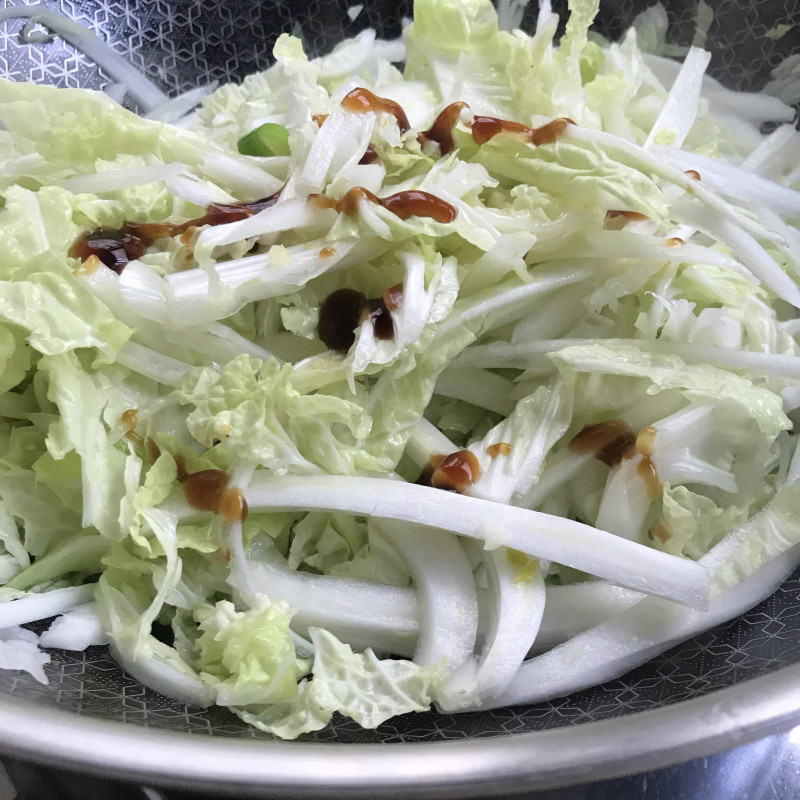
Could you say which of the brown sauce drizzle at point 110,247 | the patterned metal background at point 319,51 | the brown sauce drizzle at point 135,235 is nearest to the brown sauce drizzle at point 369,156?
the brown sauce drizzle at point 135,235

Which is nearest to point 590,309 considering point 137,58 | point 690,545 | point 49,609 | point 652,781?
point 690,545

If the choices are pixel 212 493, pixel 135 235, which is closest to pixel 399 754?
pixel 212 493

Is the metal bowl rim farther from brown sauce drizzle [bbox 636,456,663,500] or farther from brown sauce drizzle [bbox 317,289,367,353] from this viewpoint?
brown sauce drizzle [bbox 317,289,367,353]

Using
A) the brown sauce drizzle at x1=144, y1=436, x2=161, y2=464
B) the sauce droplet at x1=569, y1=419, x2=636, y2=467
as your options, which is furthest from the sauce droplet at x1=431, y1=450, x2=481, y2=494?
the brown sauce drizzle at x1=144, y1=436, x2=161, y2=464

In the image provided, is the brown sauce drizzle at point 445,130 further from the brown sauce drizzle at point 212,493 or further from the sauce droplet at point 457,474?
the brown sauce drizzle at point 212,493

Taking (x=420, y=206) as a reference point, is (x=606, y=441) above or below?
below

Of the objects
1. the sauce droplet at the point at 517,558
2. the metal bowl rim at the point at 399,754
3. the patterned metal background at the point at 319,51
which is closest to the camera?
the metal bowl rim at the point at 399,754

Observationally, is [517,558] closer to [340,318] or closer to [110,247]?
[340,318]
